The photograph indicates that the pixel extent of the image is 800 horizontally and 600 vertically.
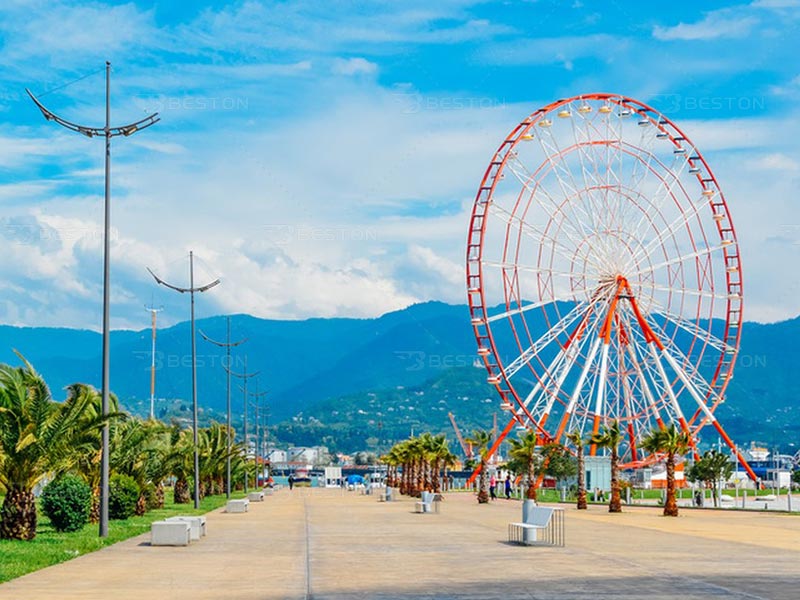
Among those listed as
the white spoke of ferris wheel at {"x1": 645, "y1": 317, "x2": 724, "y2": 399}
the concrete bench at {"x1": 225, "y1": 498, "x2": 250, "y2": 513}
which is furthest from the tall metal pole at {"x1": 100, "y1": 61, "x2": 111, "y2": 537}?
the white spoke of ferris wheel at {"x1": 645, "y1": 317, "x2": 724, "y2": 399}

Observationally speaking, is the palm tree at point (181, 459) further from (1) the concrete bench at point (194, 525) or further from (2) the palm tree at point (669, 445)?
(2) the palm tree at point (669, 445)

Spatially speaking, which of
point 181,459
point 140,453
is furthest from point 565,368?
point 140,453

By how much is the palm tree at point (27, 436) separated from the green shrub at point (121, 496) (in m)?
13.1

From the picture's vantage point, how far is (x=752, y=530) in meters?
41.8

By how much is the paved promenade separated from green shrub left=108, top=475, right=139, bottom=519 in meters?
5.78

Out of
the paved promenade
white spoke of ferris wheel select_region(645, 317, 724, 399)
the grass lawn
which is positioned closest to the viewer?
the paved promenade

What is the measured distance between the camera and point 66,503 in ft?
118

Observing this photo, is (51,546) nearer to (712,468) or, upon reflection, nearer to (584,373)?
(584,373)

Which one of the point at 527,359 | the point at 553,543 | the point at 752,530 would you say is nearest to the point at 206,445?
the point at 527,359

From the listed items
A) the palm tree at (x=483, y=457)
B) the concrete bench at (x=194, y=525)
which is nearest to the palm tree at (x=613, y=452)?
the palm tree at (x=483, y=457)

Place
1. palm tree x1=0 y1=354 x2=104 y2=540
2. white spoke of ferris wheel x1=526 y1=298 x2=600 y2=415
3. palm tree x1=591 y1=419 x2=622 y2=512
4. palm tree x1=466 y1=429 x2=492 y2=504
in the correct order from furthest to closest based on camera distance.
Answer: palm tree x1=466 y1=429 x2=492 y2=504 → white spoke of ferris wheel x1=526 y1=298 x2=600 y2=415 → palm tree x1=591 y1=419 x2=622 y2=512 → palm tree x1=0 y1=354 x2=104 y2=540

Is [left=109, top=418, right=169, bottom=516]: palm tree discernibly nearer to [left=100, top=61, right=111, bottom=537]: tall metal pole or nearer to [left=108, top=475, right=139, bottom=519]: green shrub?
[left=108, top=475, right=139, bottom=519]: green shrub

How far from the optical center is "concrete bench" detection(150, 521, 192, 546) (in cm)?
3148

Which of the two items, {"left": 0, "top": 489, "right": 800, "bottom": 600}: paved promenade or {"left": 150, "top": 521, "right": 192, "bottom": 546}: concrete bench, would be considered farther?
{"left": 150, "top": 521, "right": 192, "bottom": 546}: concrete bench
